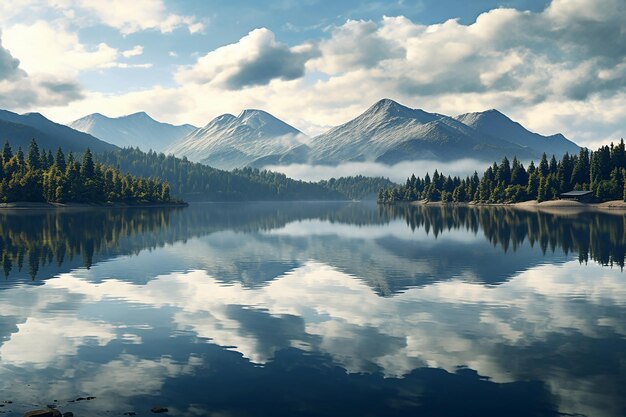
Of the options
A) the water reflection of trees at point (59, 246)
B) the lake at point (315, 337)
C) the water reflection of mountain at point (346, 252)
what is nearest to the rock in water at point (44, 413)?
the lake at point (315, 337)

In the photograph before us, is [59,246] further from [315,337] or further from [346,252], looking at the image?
[315,337]

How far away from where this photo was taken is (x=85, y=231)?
97.1 metres

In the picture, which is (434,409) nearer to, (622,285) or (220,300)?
(220,300)

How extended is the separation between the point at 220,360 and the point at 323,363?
15.5 ft

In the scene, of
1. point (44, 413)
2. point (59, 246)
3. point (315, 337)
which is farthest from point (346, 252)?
point (44, 413)

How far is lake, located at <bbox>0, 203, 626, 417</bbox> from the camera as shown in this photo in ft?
62.9

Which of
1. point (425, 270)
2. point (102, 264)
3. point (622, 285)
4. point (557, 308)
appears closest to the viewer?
point (557, 308)

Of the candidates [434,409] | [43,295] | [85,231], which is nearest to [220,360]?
[434,409]

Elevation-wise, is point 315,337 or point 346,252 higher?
point 315,337

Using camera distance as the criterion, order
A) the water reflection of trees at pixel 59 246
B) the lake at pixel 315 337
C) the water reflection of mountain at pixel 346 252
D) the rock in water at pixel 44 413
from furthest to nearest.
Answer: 1. the water reflection of trees at pixel 59 246
2. the water reflection of mountain at pixel 346 252
3. the lake at pixel 315 337
4. the rock in water at pixel 44 413

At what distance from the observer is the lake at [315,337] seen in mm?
19172

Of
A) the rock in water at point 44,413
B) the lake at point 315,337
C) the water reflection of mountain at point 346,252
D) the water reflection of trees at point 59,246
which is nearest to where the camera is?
the rock in water at point 44,413

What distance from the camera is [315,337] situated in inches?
1086

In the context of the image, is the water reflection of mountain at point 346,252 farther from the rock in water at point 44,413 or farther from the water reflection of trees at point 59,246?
the rock in water at point 44,413
